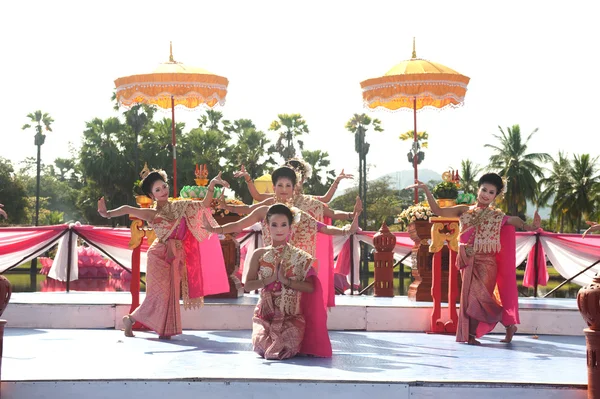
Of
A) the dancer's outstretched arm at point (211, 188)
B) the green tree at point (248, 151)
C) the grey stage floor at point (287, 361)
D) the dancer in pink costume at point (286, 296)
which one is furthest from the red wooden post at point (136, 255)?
the green tree at point (248, 151)

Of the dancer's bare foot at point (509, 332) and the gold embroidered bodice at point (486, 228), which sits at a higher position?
the gold embroidered bodice at point (486, 228)

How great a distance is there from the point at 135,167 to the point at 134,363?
33.4m

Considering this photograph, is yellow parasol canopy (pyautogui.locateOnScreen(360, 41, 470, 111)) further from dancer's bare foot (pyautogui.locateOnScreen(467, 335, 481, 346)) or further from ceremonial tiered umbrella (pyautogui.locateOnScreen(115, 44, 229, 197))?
dancer's bare foot (pyautogui.locateOnScreen(467, 335, 481, 346))

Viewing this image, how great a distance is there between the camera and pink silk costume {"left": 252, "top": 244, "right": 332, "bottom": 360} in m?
5.98

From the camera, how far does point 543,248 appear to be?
33.7ft

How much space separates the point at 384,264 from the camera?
33.3ft

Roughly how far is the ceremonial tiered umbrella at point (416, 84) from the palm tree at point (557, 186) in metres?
39.9

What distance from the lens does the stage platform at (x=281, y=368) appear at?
4703mm

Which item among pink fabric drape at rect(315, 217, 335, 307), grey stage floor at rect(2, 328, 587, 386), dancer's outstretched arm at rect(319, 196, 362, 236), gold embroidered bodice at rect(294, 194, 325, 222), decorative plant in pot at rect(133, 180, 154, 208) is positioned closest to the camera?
A: grey stage floor at rect(2, 328, 587, 386)

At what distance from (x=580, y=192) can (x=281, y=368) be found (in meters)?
45.3

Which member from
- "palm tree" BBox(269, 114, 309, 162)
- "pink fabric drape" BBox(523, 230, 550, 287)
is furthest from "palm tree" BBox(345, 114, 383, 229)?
"pink fabric drape" BBox(523, 230, 550, 287)

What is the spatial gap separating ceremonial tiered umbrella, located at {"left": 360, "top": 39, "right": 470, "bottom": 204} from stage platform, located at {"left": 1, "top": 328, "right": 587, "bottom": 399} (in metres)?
3.44

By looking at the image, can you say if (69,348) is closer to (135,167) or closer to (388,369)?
(388,369)

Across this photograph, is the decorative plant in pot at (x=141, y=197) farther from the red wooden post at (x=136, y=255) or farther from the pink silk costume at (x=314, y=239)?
the pink silk costume at (x=314, y=239)
